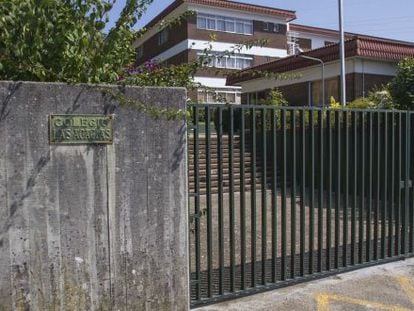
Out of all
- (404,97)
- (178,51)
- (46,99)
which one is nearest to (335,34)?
(178,51)

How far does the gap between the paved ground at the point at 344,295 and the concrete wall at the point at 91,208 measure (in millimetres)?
798

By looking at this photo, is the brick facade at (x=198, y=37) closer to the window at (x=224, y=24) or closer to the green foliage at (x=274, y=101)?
the window at (x=224, y=24)

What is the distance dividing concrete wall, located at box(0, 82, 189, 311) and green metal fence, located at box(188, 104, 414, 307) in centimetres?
34

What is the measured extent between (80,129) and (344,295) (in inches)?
115

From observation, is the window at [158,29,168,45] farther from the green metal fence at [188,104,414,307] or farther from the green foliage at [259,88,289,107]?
the green metal fence at [188,104,414,307]

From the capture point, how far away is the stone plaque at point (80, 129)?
3.67 metres

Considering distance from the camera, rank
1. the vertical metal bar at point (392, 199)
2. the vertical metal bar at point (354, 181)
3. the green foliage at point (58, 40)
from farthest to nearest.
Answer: the vertical metal bar at point (392, 199)
the vertical metal bar at point (354, 181)
the green foliage at point (58, 40)

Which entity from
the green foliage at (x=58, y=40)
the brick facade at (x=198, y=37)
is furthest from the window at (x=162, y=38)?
the green foliage at (x=58, y=40)

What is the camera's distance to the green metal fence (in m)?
4.62

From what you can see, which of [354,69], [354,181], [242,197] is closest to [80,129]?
[242,197]

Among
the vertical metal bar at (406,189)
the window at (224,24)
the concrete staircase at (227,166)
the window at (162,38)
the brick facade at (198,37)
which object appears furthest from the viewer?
the window at (162,38)

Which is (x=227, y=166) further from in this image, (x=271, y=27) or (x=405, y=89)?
(x=271, y=27)

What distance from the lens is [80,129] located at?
3760 mm

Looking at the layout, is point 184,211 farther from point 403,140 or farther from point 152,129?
point 403,140
